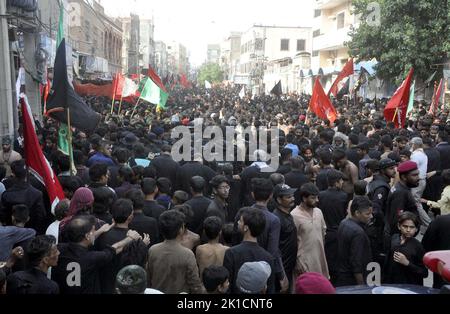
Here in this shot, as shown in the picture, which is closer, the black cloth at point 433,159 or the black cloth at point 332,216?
the black cloth at point 332,216

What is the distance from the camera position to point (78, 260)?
3842 millimetres

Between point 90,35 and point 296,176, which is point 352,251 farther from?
point 90,35

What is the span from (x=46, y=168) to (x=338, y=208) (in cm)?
324

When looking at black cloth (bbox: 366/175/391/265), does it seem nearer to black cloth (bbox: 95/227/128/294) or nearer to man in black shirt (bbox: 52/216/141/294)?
black cloth (bbox: 95/227/128/294)

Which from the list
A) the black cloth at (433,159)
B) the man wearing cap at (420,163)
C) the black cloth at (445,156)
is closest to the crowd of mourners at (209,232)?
the man wearing cap at (420,163)

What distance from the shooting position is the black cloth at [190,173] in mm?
7164

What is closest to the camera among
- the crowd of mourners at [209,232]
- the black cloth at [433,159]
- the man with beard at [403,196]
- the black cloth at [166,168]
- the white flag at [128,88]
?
the crowd of mourners at [209,232]

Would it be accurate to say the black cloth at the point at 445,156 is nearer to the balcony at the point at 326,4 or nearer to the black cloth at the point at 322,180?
the black cloth at the point at 322,180

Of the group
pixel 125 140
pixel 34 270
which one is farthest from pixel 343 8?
pixel 34 270

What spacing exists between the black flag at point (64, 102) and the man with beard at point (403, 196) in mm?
4079

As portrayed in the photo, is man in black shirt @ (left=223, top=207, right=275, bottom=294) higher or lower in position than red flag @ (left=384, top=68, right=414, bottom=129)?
lower

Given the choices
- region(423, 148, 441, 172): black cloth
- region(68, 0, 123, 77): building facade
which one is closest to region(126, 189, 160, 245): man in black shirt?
region(423, 148, 441, 172): black cloth

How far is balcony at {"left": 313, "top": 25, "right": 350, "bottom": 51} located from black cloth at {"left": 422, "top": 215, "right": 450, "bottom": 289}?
98.2 feet

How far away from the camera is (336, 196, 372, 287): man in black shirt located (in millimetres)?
4617
